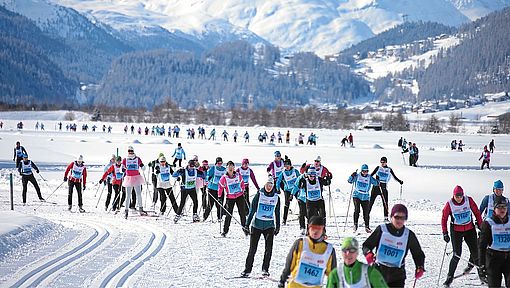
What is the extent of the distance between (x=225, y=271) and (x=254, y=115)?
113 metres

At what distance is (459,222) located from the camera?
8.82m

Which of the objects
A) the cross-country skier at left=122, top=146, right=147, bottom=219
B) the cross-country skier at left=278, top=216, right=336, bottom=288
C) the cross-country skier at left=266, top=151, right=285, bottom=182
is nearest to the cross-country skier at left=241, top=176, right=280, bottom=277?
the cross-country skier at left=278, top=216, right=336, bottom=288

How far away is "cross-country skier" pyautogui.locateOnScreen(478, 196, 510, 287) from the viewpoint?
24.3 feet

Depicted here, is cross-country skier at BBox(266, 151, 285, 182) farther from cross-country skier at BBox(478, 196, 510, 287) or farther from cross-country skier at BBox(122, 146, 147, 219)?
cross-country skier at BBox(478, 196, 510, 287)

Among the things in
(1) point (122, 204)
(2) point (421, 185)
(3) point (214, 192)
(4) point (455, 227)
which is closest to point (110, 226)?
(3) point (214, 192)

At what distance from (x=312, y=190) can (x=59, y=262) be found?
5.54 meters

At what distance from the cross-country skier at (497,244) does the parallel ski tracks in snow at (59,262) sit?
626 cm

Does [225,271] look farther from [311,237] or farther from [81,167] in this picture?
[81,167]

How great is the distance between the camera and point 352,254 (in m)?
5.20

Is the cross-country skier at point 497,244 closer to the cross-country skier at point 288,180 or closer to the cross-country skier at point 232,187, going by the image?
the cross-country skier at point 232,187

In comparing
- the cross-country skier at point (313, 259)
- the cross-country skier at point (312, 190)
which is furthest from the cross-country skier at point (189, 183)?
the cross-country skier at point (313, 259)

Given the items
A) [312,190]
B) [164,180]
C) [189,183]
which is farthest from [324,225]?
[164,180]

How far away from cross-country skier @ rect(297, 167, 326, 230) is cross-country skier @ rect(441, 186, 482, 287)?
12.6ft

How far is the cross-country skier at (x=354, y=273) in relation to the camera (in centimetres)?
520
